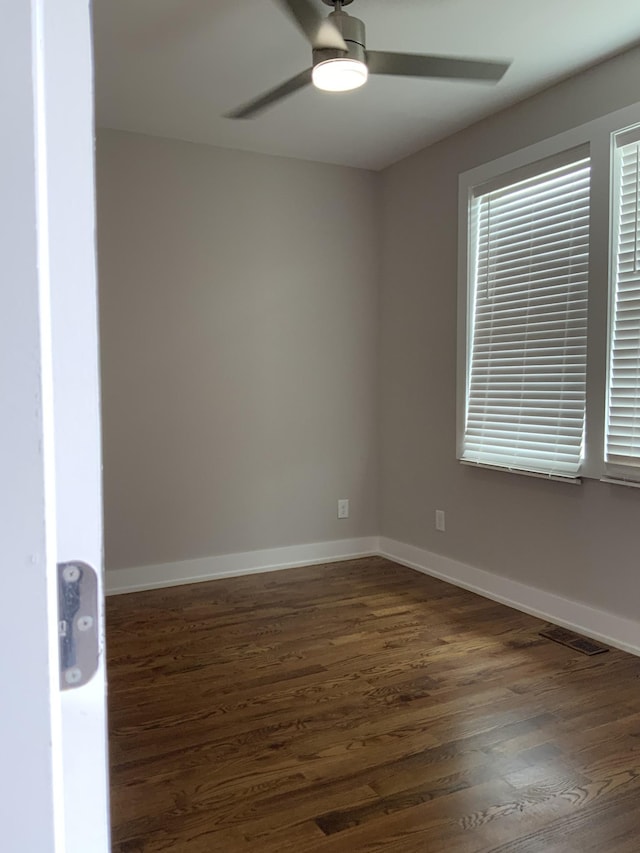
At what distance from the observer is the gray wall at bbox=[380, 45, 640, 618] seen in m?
2.94

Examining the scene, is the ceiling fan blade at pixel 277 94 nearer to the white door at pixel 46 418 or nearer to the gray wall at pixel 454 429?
the gray wall at pixel 454 429

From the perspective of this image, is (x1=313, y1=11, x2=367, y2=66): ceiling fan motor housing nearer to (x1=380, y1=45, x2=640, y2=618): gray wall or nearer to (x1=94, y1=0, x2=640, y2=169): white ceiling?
(x1=94, y1=0, x2=640, y2=169): white ceiling

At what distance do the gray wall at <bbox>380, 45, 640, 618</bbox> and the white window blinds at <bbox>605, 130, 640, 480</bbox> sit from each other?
16 cm

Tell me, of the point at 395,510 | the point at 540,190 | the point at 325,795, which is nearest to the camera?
the point at 325,795

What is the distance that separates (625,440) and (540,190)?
4.29 feet

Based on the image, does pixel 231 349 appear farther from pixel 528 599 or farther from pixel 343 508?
pixel 528 599

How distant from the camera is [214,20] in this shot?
253 cm

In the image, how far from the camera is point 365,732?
223 cm

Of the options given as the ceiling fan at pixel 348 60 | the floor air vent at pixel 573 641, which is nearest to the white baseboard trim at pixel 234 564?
the floor air vent at pixel 573 641

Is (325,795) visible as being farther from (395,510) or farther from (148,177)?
(148,177)

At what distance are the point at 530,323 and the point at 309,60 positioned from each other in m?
1.60

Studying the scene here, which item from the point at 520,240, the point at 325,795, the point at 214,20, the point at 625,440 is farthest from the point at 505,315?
the point at 325,795

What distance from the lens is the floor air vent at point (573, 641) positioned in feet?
9.43

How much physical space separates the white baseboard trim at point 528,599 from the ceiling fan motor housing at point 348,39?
8.20ft
